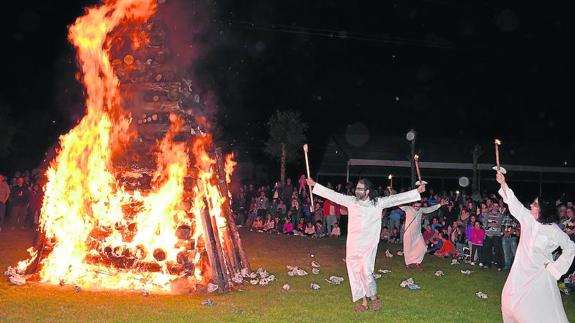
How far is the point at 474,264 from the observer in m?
15.6

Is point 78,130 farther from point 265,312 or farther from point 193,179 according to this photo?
point 265,312

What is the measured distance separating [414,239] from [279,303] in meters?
6.16

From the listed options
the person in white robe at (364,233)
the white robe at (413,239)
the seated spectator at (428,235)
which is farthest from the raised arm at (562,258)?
the seated spectator at (428,235)

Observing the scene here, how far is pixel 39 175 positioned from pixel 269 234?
9.73 metres

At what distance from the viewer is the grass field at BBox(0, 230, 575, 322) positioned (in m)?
8.56

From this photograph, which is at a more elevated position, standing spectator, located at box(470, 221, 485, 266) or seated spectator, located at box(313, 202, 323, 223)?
seated spectator, located at box(313, 202, 323, 223)

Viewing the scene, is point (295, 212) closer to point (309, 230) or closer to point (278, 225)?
point (278, 225)

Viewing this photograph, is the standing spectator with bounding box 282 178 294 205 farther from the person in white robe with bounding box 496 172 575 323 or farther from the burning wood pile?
the person in white robe with bounding box 496 172 575 323

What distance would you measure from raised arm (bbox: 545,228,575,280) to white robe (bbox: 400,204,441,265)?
7.33 m

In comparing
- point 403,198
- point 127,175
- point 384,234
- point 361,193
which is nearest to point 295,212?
point 384,234

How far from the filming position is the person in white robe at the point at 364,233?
9352 mm

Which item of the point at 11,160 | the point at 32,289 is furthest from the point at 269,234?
the point at 11,160

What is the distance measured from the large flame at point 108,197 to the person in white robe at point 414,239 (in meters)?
5.53

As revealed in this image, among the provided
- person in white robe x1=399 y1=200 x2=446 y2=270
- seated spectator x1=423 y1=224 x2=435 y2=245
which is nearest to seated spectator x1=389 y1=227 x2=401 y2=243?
seated spectator x1=423 y1=224 x2=435 y2=245
